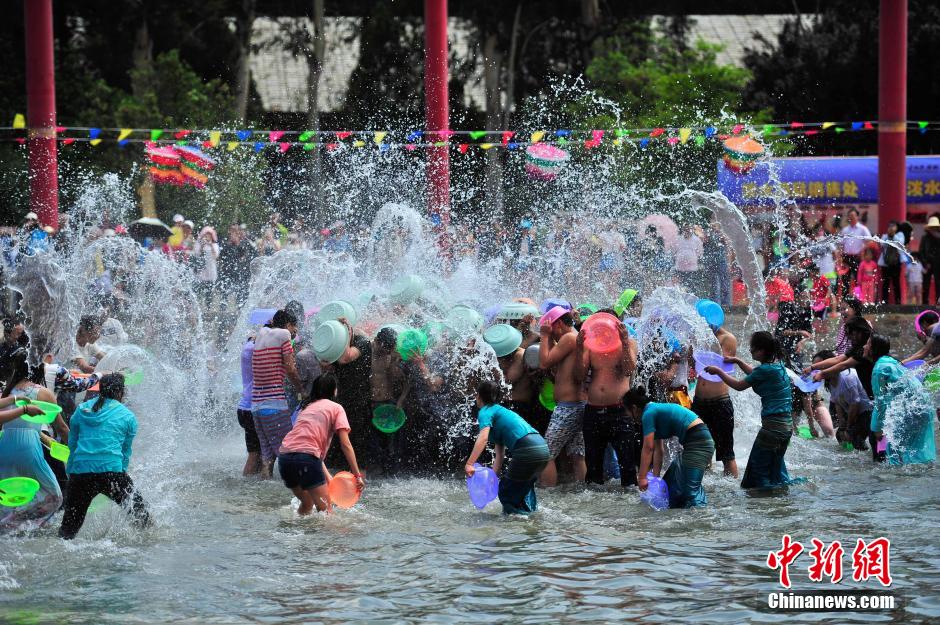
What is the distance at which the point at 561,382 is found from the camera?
1048 centimetres

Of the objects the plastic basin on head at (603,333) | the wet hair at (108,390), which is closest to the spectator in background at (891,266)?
the plastic basin on head at (603,333)

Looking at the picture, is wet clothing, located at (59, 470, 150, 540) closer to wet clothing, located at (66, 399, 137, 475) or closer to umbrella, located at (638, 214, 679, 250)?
wet clothing, located at (66, 399, 137, 475)

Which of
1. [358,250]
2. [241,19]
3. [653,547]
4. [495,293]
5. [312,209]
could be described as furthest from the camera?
[241,19]

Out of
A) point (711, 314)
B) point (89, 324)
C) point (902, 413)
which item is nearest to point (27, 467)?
point (89, 324)

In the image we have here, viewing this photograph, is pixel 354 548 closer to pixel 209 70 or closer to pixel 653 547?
pixel 653 547

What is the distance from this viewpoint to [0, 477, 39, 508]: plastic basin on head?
27.8 feet

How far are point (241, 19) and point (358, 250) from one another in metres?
17.4

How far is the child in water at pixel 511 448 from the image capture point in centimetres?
910

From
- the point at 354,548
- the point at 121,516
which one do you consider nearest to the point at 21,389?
the point at 121,516

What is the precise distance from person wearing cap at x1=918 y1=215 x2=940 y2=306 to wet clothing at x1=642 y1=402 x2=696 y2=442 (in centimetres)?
1160

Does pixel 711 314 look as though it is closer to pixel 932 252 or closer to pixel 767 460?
pixel 767 460

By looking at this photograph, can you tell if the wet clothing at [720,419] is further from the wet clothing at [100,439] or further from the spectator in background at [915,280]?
the spectator in background at [915,280]

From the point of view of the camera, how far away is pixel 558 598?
745cm

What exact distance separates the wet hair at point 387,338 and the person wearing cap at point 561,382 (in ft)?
4.16
